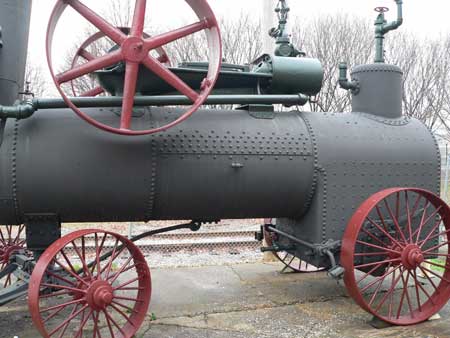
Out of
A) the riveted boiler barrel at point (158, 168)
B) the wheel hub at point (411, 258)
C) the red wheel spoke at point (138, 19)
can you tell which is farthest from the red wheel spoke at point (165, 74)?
the wheel hub at point (411, 258)

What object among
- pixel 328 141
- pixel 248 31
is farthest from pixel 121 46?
pixel 248 31

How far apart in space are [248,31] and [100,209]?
16.8 metres

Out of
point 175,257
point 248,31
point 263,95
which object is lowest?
point 175,257

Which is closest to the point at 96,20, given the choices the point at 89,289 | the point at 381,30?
the point at 89,289

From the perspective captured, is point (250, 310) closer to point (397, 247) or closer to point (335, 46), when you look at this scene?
point (397, 247)

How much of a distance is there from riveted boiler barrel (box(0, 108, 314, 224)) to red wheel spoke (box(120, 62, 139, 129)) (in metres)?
0.37

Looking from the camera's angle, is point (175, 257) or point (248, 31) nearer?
point (175, 257)

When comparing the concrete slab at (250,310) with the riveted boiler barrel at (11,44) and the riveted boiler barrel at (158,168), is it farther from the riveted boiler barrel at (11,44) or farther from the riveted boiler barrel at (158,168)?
the riveted boiler barrel at (11,44)

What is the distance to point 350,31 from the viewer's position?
20.6 m

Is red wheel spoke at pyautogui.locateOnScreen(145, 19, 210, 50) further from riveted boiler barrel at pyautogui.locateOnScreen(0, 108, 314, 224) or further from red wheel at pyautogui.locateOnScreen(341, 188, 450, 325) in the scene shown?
red wheel at pyautogui.locateOnScreen(341, 188, 450, 325)

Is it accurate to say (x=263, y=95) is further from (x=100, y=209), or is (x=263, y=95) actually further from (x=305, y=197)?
(x=100, y=209)

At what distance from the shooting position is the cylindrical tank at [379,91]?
19.1 feet

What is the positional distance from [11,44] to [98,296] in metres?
2.53

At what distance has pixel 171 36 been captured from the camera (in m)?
4.38
